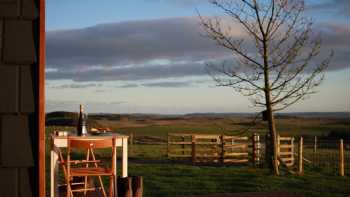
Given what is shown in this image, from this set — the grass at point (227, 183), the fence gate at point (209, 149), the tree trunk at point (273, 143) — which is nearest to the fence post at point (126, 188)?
the grass at point (227, 183)

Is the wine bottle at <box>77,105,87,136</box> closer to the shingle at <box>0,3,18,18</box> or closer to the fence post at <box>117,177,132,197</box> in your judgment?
the fence post at <box>117,177,132,197</box>

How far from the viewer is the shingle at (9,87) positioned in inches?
111

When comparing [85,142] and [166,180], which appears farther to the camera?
[166,180]

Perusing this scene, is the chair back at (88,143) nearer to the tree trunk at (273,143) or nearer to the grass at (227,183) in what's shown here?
the grass at (227,183)

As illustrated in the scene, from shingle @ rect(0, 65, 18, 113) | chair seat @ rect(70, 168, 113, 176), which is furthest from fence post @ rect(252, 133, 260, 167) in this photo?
shingle @ rect(0, 65, 18, 113)

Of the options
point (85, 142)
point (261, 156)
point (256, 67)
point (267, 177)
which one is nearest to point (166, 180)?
point (267, 177)

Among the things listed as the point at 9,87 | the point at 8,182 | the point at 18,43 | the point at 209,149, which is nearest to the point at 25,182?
the point at 8,182

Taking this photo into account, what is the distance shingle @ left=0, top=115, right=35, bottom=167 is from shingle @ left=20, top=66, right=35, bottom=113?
59mm

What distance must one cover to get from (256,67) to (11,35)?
10616 mm

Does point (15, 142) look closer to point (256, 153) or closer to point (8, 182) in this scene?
point (8, 182)

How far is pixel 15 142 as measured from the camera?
282cm

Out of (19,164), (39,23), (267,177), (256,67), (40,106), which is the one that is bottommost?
(267,177)

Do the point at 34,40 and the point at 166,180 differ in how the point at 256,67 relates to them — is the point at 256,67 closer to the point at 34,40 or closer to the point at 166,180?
the point at 166,180

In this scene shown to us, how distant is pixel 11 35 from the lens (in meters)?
2.84
